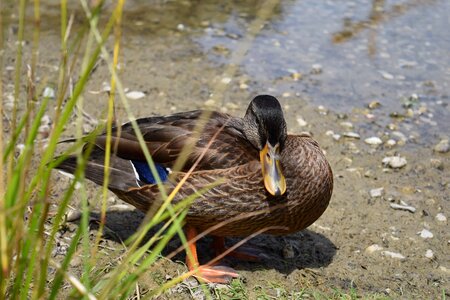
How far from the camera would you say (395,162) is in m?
4.84

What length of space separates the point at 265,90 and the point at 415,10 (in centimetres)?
291

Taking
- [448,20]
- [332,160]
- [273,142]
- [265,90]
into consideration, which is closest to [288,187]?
[273,142]

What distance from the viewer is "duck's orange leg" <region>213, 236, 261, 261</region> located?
3.78 m

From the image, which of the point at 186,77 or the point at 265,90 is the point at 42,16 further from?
the point at 265,90

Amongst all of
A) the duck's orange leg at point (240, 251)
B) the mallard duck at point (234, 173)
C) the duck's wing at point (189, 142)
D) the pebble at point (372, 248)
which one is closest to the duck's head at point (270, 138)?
the mallard duck at point (234, 173)

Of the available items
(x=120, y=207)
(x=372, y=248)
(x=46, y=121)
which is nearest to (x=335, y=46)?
(x=46, y=121)

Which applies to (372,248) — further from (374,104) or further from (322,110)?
(374,104)

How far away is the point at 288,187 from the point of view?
3.43 m

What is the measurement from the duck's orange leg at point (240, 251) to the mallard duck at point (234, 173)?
0.20m

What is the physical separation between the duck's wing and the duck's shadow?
58cm

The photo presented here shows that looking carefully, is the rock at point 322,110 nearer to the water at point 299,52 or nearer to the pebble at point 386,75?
the water at point 299,52

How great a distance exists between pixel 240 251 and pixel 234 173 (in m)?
0.59

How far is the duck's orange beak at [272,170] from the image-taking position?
3.32 meters

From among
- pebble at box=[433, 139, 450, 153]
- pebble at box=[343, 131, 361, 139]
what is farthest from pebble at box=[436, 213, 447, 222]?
pebble at box=[343, 131, 361, 139]
